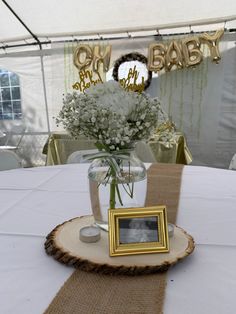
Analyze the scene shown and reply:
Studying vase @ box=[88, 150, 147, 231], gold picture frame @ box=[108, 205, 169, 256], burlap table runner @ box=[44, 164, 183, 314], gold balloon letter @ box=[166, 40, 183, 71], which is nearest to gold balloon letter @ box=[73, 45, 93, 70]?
gold balloon letter @ box=[166, 40, 183, 71]

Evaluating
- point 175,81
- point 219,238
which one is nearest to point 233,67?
point 175,81

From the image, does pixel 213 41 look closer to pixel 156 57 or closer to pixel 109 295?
pixel 156 57

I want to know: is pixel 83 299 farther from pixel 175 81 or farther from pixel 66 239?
pixel 175 81

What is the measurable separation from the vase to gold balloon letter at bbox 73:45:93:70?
3.51m

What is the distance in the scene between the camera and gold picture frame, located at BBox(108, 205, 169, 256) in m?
0.72

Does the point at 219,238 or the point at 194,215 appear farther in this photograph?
the point at 194,215

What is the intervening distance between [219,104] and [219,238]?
134 inches

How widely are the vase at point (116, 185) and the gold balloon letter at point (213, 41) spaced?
130 inches

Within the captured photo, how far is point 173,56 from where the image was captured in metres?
3.87

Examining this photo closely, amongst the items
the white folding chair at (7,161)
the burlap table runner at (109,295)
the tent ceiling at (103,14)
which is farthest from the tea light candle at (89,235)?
the tent ceiling at (103,14)

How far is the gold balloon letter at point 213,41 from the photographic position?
3630 millimetres

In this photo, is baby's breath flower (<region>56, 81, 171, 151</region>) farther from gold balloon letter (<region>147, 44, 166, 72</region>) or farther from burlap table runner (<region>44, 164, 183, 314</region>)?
gold balloon letter (<region>147, 44, 166, 72</region>)

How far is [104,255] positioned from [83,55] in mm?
3822

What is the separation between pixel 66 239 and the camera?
80 cm
